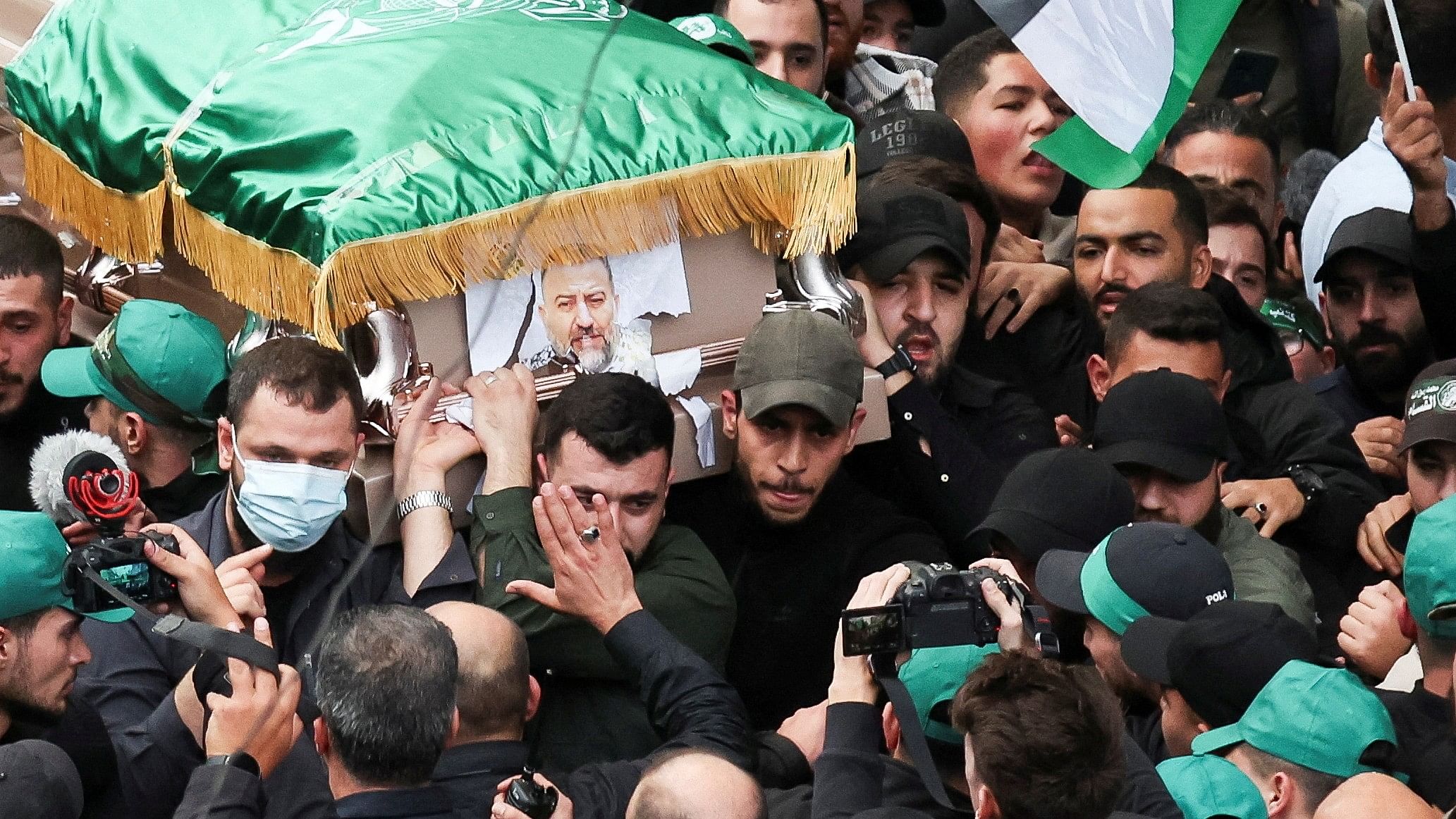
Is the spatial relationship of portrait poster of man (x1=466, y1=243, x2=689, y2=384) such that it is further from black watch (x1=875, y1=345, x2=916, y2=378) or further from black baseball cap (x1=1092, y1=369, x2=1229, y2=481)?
black baseball cap (x1=1092, y1=369, x2=1229, y2=481)

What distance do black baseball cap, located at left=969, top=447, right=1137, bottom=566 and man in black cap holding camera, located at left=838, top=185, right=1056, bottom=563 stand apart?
44 centimetres

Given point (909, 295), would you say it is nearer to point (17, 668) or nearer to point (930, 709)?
point (930, 709)

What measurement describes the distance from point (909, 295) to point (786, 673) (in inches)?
37.4

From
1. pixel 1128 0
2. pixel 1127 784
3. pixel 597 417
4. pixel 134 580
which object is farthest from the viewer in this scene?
pixel 1128 0

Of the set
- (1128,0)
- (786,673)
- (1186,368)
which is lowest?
(786,673)

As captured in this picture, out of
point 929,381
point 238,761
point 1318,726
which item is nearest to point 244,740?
point 238,761

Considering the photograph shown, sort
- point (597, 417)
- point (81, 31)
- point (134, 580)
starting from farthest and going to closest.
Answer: point (81, 31) < point (597, 417) < point (134, 580)

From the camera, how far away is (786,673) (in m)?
4.61

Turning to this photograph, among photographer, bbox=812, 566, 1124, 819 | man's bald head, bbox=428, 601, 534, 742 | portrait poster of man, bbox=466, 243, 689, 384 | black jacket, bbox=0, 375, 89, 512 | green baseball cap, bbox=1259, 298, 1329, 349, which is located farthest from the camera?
green baseball cap, bbox=1259, 298, 1329, 349

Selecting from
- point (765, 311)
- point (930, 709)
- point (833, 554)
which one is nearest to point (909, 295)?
point (765, 311)

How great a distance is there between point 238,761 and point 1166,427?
202 centimetres

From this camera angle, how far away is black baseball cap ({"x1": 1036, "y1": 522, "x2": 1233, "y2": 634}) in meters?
4.01

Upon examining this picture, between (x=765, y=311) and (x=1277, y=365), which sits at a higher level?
(x=765, y=311)

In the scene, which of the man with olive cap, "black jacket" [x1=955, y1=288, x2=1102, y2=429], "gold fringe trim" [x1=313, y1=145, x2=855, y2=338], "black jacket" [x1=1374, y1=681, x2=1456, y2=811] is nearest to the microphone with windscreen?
"gold fringe trim" [x1=313, y1=145, x2=855, y2=338]
